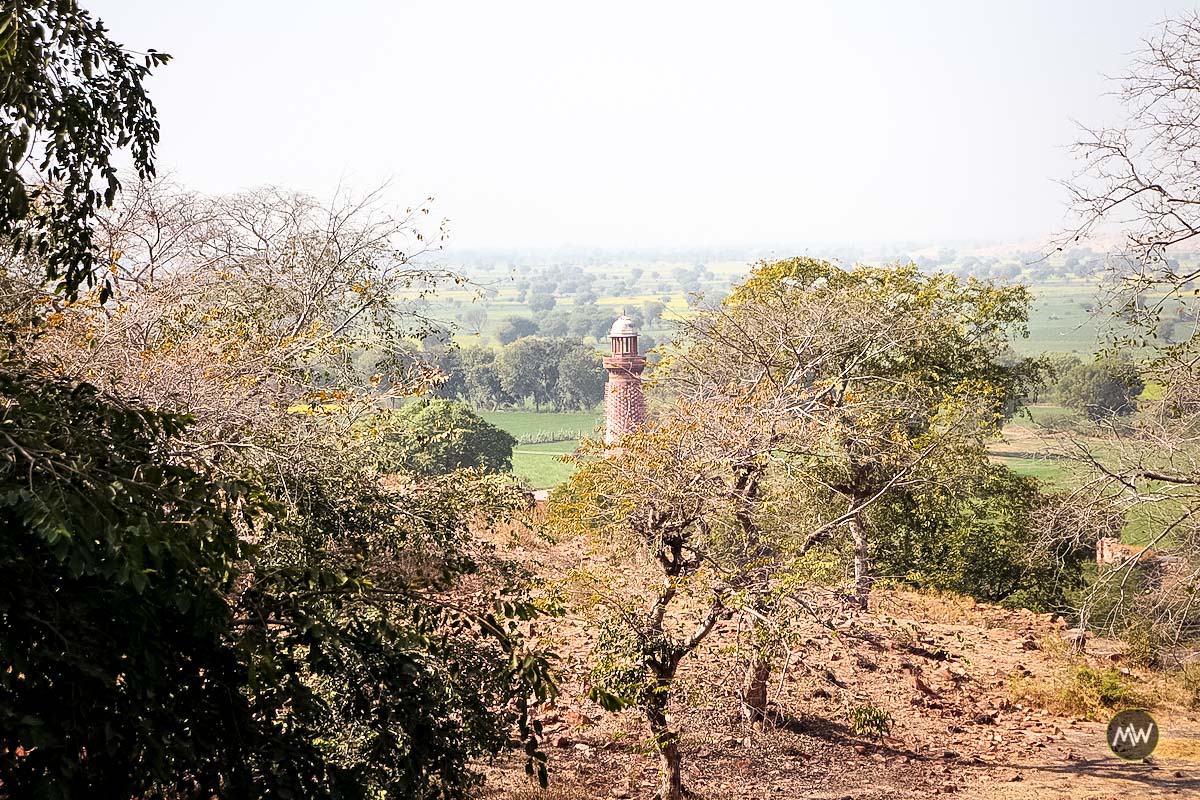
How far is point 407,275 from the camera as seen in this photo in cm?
1292

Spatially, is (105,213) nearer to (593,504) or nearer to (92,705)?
(593,504)

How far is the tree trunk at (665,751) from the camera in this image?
7.82m

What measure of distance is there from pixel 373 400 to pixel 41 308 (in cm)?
271

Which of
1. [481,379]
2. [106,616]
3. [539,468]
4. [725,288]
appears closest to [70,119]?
[106,616]

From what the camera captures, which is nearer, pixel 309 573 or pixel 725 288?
pixel 309 573

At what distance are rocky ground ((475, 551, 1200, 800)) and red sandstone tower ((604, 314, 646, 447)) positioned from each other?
1401 centimetres

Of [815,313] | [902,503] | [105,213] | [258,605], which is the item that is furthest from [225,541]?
[902,503]

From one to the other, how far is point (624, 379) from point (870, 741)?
55.6ft

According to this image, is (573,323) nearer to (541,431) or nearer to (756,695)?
(541,431)

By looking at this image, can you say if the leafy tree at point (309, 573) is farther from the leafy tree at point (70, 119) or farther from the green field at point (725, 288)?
the green field at point (725, 288)

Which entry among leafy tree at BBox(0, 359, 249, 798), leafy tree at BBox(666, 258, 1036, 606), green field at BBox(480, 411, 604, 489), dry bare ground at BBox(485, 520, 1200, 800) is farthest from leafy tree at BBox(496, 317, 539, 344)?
leafy tree at BBox(0, 359, 249, 798)

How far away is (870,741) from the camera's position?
1054 centimetres

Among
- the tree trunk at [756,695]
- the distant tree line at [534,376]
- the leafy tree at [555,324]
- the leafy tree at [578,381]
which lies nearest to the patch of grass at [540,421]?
the leafy tree at [578,381]

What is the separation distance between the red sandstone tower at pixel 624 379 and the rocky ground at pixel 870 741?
14.0m
